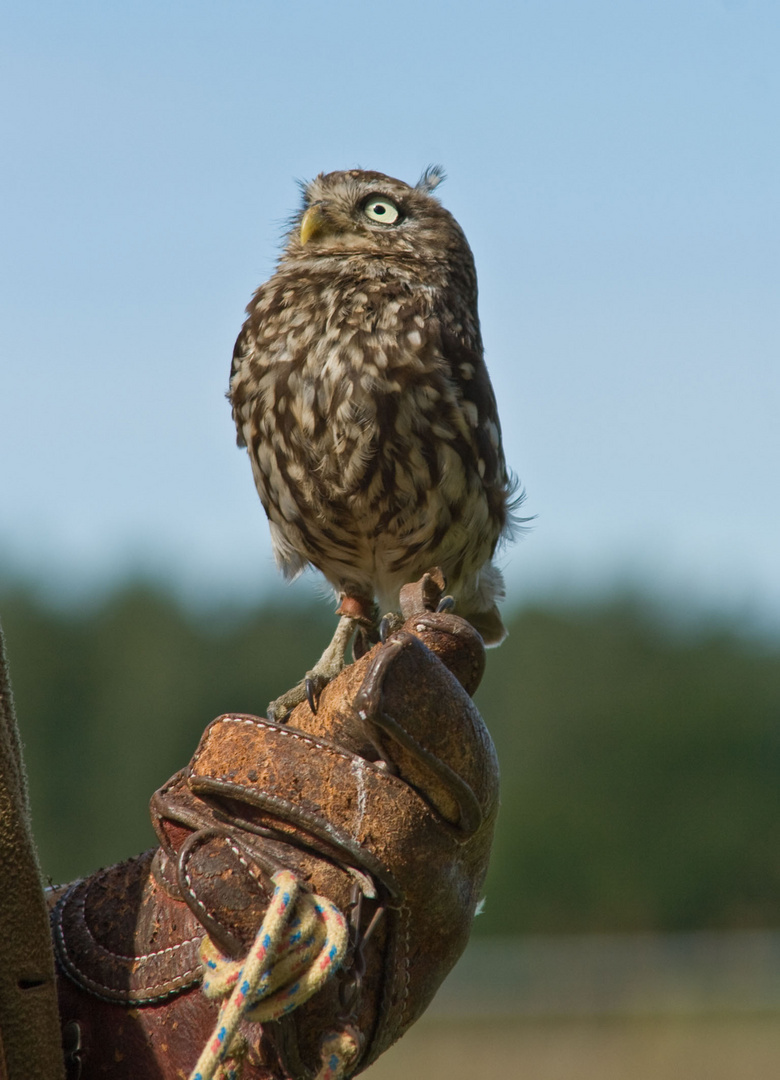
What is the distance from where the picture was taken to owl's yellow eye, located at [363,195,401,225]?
523 cm

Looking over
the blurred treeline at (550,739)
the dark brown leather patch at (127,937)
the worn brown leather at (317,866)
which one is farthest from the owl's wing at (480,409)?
the blurred treeline at (550,739)

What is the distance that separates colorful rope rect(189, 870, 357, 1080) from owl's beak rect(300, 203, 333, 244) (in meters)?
3.17

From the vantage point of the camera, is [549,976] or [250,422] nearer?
[250,422]

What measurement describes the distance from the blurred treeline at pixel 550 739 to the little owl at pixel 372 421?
1861 cm

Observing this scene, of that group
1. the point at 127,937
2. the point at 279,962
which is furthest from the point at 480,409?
the point at 279,962

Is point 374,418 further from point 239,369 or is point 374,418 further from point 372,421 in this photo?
point 239,369

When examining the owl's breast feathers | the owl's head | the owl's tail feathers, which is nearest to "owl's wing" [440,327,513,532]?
the owl's breast feathers

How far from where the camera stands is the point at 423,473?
445 cm

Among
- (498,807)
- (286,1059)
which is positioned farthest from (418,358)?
Answer: (286,1059)

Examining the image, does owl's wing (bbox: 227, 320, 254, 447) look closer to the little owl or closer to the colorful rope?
the little owl

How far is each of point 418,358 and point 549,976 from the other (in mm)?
17550

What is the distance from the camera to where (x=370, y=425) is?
436 cm

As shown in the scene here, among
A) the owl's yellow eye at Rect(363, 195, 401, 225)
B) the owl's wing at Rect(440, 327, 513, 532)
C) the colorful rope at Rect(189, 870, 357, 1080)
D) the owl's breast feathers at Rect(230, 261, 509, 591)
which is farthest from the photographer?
the owl's yellow eye at Rect(363, 195, 401, 225)

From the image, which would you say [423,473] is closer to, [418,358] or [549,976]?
[418,358]
